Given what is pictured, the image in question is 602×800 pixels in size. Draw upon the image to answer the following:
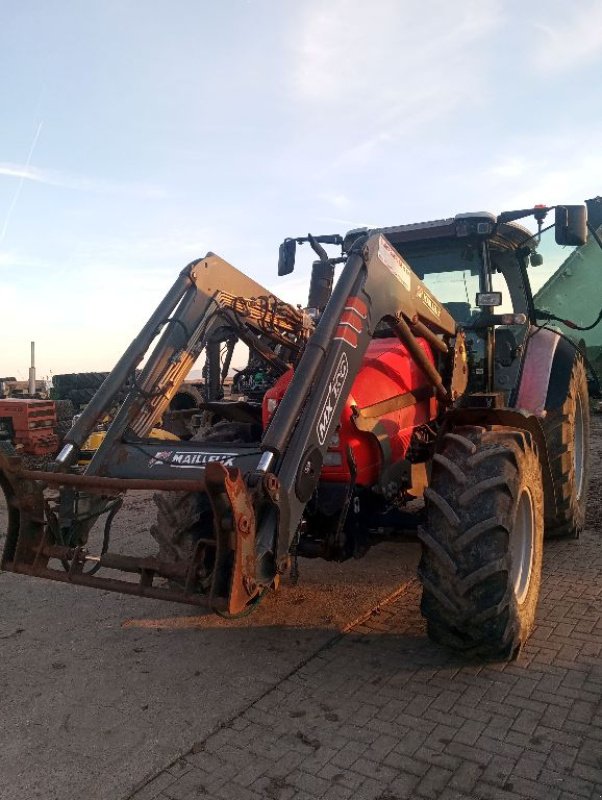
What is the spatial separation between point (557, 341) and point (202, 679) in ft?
13.6

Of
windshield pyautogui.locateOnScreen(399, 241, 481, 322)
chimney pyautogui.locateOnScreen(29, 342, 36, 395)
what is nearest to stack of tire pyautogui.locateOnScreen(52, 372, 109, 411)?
chimney pyautogui.locateOnScreen(29, 342, 36, 395)

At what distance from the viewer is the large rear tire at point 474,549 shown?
3.44 m

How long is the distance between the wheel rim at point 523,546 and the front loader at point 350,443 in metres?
0.01

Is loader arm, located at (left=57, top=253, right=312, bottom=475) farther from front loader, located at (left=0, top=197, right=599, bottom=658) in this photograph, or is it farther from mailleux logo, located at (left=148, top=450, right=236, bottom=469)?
mailleux logo, located at (left=148, top=450, right=236, bottom=469)

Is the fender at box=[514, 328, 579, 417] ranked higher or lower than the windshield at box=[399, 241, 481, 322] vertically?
lower

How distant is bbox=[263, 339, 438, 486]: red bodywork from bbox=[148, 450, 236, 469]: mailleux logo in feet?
2.49

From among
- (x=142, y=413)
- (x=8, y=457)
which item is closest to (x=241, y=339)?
(x=142, y=413)

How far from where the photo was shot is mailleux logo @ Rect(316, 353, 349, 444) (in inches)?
134

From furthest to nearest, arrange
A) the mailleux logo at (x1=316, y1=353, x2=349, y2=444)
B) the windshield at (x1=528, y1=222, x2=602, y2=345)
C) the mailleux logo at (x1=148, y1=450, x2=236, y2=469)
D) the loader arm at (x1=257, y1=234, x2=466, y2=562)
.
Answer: the windshield at (x1=528, y1=222, x2=602, y2=345) → the mailleux logo at (x1=148, y1=450, x2=236, y2=469) → the mailleux logo at (x1=316, y1=353, x2=349, y2=444) → the loader arm at (x1=257, y1=234, x2=466, y2=562)

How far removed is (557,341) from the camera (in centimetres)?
591

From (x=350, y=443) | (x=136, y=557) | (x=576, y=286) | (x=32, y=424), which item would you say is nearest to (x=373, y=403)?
(x=350, y=443)

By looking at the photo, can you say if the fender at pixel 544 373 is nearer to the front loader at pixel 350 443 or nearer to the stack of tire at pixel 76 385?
the front loader at pixel 350 443

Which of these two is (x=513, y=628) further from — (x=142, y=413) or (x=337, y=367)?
(x=142, y=413)

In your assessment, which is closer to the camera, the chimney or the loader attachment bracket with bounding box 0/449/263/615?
the loader attachment bracket with bounding box 0/449/263/615
